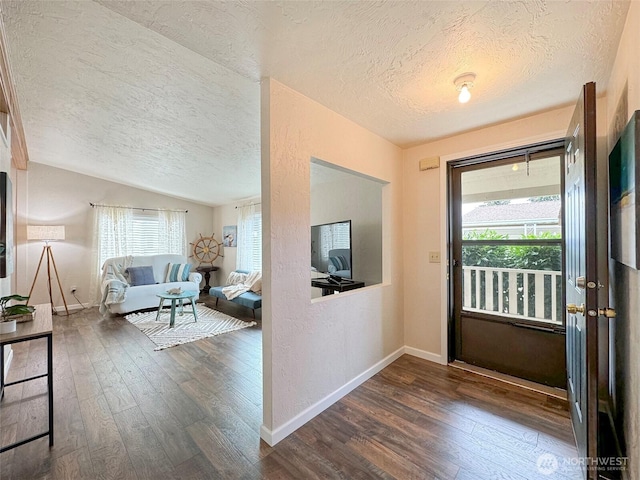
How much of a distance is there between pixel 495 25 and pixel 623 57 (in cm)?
72

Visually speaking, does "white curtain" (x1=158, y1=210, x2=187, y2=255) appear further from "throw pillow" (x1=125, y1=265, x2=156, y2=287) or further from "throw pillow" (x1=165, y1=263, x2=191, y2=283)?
"throw pillow" (x1=125, y1=265, x2=156, y2=287)

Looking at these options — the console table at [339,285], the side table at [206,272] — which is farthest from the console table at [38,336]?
the side table at [206,272]

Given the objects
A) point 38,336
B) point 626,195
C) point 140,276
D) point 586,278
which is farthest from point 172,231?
point 626,195

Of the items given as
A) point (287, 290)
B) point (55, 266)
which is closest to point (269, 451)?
point (287, 290)

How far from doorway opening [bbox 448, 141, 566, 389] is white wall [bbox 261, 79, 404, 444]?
1.07 m

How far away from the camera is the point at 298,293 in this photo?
1847 millimetres

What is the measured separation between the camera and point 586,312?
1241 mm

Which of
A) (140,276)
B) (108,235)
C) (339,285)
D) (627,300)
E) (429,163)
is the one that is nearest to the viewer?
(627,300)

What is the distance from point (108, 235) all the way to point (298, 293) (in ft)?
18.6

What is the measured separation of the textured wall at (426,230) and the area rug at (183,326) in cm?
248

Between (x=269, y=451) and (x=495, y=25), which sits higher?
(x=495, y=25)

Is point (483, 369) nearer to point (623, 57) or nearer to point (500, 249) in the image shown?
point (500, 249)

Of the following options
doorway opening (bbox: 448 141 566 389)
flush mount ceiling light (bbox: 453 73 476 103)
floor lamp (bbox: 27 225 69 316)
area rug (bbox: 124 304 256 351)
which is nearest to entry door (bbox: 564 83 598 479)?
flush mount ceiling light (bbox: 453 73 476 103)

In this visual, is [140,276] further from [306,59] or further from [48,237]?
[306,59]
